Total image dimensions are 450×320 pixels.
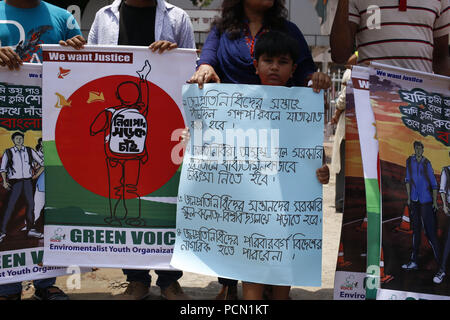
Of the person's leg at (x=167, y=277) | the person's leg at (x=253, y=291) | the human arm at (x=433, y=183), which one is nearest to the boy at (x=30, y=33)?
the person's leg at (x=167, y=277)

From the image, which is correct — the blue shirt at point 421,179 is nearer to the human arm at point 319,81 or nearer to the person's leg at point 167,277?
the human arm at point 319,81

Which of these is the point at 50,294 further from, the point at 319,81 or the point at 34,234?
the point at 319,81

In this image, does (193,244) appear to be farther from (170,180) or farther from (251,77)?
(251,77)

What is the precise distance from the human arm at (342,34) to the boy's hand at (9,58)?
2.00m

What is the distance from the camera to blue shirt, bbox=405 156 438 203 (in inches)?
100

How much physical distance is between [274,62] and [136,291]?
189 cm

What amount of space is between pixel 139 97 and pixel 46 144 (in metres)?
0.67

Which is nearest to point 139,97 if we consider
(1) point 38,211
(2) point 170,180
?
(2) point 170,180

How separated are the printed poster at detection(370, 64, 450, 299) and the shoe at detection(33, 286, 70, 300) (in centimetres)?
210

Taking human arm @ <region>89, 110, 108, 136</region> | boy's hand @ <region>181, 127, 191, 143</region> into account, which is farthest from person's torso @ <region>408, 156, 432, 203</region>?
human arm @ <region>89, 110, 108, 136</region>

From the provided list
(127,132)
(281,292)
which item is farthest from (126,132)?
(281,292)

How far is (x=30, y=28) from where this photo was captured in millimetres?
3025

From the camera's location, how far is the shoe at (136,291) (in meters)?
3.27
